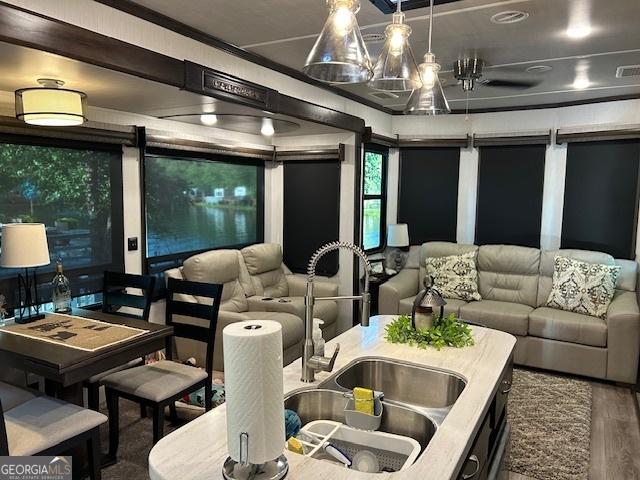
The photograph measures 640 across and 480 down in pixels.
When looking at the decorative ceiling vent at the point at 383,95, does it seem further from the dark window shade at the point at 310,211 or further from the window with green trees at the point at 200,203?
the window with green trees at the point at 200,203

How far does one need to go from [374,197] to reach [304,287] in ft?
4.69

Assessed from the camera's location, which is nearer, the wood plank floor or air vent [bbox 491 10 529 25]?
air vent [bbox 491 10 529 25]

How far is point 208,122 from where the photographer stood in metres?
4.09

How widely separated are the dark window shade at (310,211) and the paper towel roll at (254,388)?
12.5 ft

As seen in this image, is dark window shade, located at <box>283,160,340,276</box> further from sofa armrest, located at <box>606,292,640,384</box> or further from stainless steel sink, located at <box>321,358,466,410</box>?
stainless steel sink, located at <box>321,358,466,410</box>

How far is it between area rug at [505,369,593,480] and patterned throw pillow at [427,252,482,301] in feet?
3.19

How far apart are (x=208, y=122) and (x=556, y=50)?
2.77 metres

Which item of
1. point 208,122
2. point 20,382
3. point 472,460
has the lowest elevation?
point 20,382

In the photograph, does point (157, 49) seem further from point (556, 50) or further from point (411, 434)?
point (556, 50)

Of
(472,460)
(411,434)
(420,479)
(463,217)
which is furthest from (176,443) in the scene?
(463,217)

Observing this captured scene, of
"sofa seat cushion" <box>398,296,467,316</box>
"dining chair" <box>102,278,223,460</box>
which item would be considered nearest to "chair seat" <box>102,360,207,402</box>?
"dining chair" <box>102,278,223,460</box>

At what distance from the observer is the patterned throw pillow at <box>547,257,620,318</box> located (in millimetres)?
4266

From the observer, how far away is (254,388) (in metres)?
1.12

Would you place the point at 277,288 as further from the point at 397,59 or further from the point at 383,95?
the point at 397,59
